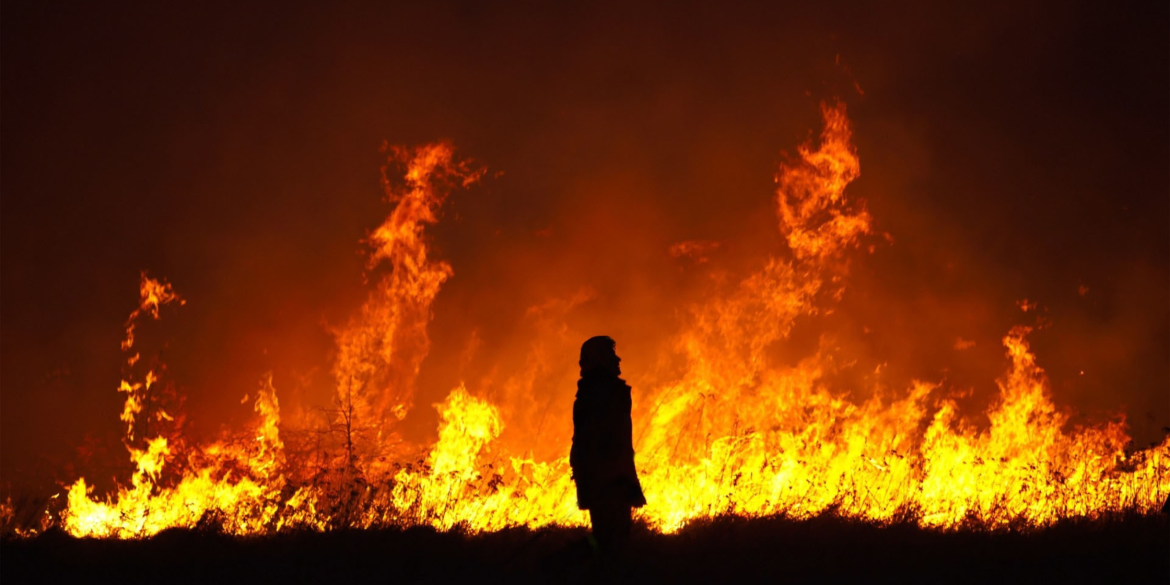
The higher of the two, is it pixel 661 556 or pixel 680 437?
pixel 680 437

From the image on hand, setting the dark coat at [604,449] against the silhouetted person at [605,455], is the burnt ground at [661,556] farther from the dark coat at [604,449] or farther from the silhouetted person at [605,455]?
the dark coat at [604,449]

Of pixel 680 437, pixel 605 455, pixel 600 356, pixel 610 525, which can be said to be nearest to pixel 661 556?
pixel 610 525

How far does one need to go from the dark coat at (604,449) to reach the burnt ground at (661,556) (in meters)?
0.51

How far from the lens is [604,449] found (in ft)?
26.2

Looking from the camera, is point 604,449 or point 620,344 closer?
point 604,449

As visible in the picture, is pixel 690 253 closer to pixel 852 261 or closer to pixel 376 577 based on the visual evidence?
pixel 852 261

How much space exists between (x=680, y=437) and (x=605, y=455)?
6369 millimetres

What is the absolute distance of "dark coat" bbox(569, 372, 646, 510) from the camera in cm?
789

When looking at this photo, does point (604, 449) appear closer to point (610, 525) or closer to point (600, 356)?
point (610, 525)

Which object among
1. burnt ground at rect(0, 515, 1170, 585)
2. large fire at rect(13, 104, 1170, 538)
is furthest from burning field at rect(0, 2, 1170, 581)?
burnt ground at rect(0, 515, 1170, 585)

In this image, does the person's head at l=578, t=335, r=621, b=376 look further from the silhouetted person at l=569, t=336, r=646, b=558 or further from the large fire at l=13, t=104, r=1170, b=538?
the large fire at l=13, t=104, r=1170, b=538

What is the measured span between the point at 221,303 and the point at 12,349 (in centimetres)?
443

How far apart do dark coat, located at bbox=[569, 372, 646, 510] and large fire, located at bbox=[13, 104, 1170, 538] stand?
1.73 metres

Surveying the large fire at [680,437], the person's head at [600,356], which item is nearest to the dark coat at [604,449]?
the person's head at [600,356]
